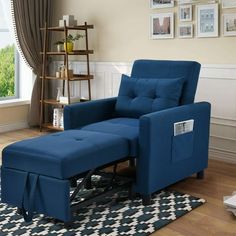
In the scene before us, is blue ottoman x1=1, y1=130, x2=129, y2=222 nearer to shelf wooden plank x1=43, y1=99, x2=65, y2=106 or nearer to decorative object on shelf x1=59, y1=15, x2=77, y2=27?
shelf wooden plank x1=43, y1=99, x2=65, y2=106

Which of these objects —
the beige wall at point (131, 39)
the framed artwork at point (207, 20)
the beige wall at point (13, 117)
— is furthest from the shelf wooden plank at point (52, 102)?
the framed artwork at point (207, 20)

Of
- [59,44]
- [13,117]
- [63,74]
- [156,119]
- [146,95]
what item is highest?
[59,44]

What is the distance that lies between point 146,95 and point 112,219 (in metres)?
1.14

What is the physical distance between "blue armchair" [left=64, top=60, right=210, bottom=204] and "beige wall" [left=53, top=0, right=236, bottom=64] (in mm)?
600

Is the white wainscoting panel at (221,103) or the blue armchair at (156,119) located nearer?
the blue armchair at (156,119)

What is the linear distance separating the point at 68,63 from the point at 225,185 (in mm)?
2666

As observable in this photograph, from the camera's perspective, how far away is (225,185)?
3246 millimetres

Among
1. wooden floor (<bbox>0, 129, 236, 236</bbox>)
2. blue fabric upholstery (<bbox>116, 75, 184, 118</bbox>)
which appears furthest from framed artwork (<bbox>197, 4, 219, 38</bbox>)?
wooden floor (<bbox>0, 129, 236, 236</bbox>)

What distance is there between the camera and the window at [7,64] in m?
5.26

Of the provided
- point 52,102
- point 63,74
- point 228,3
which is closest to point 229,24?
point 228,3

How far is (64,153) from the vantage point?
7.85 feet

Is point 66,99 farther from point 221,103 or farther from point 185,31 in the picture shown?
point 221,103

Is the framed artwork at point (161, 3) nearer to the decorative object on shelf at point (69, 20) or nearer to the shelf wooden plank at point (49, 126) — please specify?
the decorative object on shelf at point (69, 20)

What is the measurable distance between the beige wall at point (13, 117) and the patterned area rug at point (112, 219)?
2.49 metres
